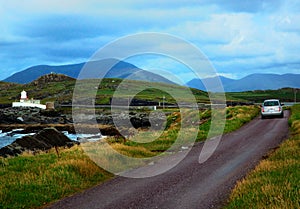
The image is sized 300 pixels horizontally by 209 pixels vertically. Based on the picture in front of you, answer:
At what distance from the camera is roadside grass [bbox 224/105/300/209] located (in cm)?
840

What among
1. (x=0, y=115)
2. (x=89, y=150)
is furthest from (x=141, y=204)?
(x=0, y=115)

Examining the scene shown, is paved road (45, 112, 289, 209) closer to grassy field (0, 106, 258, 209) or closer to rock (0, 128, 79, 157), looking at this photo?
grassy field (0, 106, 258, 209)

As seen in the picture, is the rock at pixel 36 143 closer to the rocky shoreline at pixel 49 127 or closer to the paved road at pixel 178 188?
the rocky shoreline at pixel 49 127

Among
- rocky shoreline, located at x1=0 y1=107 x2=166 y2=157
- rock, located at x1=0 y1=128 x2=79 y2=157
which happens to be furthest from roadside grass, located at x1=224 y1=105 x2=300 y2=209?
rocky shoreline, located at x1=0 y1=107 x2=166 y2=157

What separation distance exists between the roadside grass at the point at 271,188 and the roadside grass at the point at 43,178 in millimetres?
4972

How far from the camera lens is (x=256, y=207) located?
8203 millimetres

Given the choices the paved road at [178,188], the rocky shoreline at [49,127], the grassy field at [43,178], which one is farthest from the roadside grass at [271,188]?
the rocky shoreline at [49,127]

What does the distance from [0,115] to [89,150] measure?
73.7 meters

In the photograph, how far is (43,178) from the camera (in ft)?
40.4

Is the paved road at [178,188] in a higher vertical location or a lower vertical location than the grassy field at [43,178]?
lower

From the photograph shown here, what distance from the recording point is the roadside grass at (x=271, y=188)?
331 inches

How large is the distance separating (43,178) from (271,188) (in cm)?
686

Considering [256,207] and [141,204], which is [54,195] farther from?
[256,207]

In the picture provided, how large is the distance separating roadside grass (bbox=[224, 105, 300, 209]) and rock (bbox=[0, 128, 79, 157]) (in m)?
17.5
